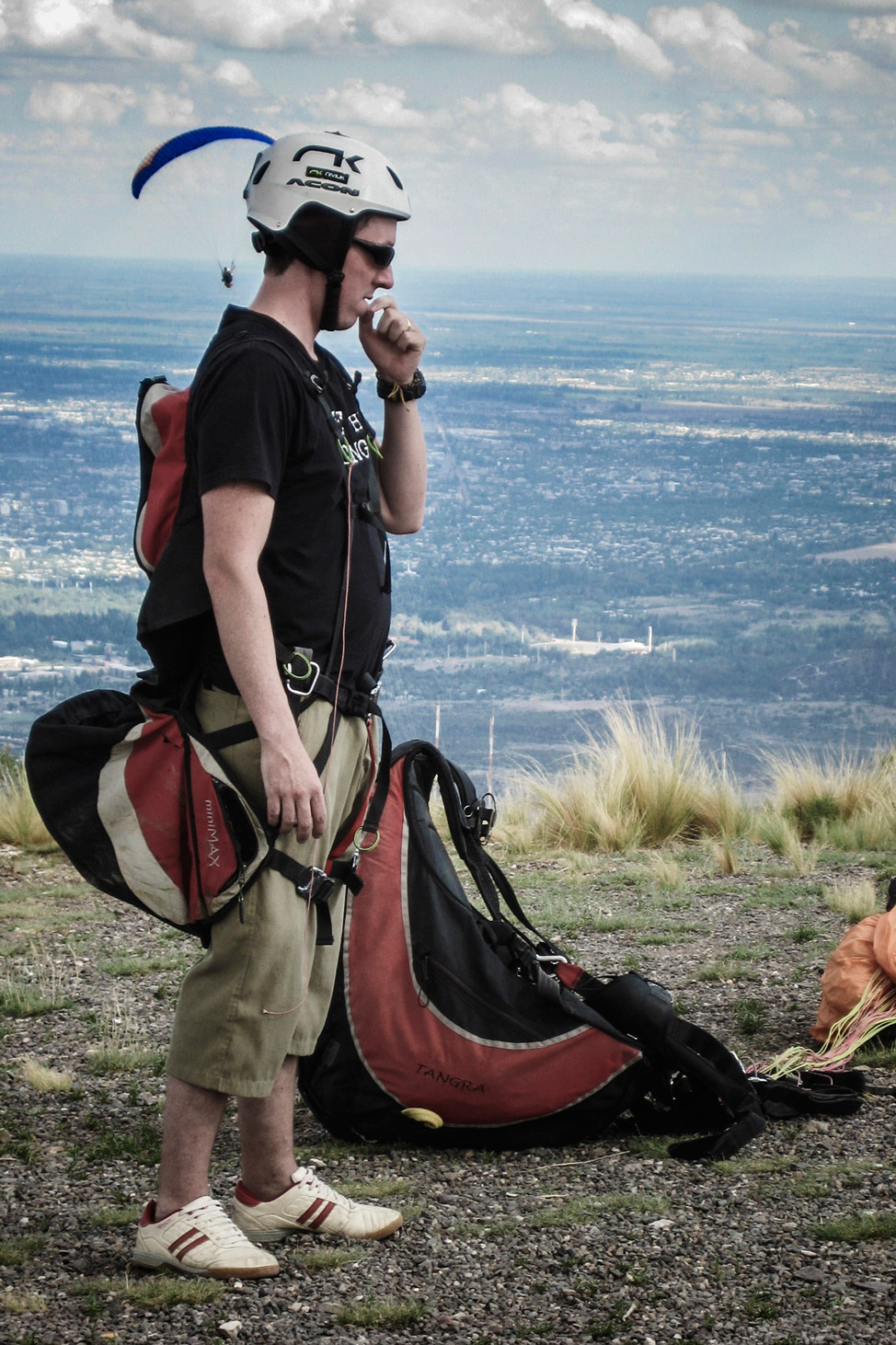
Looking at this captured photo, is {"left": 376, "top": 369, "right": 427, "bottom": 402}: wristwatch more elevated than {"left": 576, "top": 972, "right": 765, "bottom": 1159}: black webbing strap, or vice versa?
{"left": 376, "top": 369, "right": 427, "bottom": 402}: wristwatch

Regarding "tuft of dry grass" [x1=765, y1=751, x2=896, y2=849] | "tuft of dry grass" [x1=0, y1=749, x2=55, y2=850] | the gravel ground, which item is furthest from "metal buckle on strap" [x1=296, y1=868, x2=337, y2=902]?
"tuft of dry grass" [x1=765, y1=751, x2=896, y2=849]

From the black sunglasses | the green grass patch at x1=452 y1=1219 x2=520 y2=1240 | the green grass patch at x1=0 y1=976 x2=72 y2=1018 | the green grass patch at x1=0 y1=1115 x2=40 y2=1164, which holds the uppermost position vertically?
the black sunglasses

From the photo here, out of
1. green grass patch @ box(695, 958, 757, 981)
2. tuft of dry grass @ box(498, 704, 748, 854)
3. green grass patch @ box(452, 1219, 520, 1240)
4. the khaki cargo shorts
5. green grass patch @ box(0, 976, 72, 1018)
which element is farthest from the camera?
tuft of dry grass @ box(498, 704, 748, 854)

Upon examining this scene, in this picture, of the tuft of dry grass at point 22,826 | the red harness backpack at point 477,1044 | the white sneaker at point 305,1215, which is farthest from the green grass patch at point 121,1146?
the tuft of dry grass at point 22,826

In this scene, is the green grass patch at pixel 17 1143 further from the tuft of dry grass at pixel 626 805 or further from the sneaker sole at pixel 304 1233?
the tuft of dry grass at pixel 626 805

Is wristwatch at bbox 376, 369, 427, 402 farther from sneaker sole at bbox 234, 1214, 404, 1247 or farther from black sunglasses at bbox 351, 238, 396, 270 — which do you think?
sneaker sole at bbox 234, 1214, 404, 1247

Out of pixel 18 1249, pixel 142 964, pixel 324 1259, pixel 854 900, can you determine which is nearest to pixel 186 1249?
pixel 324 1259

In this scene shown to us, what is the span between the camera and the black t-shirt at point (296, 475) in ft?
6.82

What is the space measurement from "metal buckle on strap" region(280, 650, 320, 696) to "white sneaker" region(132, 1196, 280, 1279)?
0.92 meters

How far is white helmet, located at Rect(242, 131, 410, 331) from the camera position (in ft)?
7.29

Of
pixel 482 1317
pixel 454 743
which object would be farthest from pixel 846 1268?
pixel 454 743

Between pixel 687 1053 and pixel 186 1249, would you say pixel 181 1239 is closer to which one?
pixel 186 1249

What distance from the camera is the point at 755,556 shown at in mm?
117000

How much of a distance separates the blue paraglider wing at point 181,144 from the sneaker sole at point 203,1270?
6.59ft
